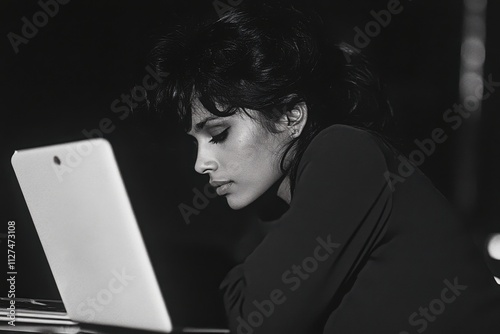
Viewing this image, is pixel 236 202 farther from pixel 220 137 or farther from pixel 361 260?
pixel 361 260

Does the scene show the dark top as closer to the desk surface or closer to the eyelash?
the desk surface

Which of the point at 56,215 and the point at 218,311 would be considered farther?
the point at 218,311

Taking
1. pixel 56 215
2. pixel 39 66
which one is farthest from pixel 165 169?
pixel 56 215

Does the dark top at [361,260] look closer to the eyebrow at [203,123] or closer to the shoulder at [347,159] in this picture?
the shoulder at [347,159]

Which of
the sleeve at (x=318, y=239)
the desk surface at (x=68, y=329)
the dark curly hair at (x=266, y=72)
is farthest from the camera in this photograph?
the dark curly hair at (x=266, y=72)

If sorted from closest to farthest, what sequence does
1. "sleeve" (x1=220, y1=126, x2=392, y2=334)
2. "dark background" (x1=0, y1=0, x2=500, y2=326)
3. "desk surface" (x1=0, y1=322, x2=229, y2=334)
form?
"sleeve" (x1=220, y1=126, x2=392, y2=334), "desk surface" (x1=0, y1=322, x2=229, y2=334), "dark background" (x1=0, y1=0, x2=500, y2=326)

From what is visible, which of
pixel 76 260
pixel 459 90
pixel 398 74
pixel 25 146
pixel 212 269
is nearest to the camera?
pixel 76 260

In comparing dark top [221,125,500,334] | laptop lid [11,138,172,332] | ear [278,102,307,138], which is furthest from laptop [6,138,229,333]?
ear [278,102,307,138]

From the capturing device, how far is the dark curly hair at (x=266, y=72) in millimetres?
991

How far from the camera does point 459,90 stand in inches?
84.0

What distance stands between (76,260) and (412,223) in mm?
516

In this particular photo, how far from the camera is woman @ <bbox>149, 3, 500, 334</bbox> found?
0.72 metres

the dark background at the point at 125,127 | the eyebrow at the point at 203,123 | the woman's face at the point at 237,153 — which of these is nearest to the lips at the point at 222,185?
the woman's face at the point at 237,153

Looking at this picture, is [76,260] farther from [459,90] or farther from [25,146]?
[459,90]
